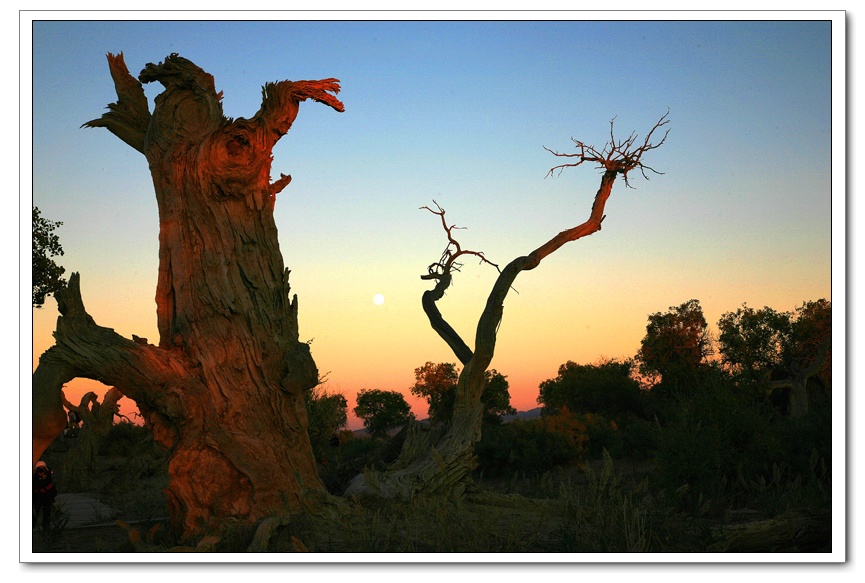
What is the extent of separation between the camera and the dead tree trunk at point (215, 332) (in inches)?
336

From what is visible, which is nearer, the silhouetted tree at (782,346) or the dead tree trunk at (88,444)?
the dead tree trunk at (88,444)

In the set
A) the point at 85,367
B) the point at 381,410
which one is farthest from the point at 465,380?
the point at 381,410

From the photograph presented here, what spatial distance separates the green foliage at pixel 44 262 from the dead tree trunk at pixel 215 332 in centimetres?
741

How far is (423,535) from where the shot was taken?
27.5ft

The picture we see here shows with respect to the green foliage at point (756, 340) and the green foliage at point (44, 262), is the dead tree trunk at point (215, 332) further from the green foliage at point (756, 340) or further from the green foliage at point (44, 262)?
the green foliage at point (756, 340)

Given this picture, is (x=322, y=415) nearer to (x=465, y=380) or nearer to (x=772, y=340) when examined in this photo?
(x=465, y=380)

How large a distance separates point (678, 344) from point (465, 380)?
63.1ft

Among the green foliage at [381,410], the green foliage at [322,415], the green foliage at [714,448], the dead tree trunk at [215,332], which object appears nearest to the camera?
the dead tree trunk at [215,332]

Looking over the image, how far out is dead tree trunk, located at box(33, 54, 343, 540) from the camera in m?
8.55

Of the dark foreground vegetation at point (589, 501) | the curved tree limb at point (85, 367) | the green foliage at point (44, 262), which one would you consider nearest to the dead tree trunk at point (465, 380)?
the dark foreground vegetation at point (589, 501)

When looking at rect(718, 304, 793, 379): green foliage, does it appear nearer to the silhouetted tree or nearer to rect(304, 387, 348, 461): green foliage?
the silhouetted tree

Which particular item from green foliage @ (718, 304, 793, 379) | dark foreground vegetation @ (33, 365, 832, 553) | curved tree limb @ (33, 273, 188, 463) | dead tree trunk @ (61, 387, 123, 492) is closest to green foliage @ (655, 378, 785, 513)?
dark foreground vegetation @ (33, 365, 832, 553)

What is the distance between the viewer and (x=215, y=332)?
901 centimetres
